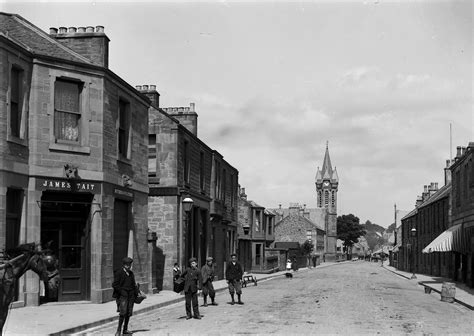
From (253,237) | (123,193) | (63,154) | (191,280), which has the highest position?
(63,154)

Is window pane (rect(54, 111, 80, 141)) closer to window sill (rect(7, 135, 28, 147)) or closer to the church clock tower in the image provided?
window sill (rect(7, 135, 28, 147))

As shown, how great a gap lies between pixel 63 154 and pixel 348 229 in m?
146

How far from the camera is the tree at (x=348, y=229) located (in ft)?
522

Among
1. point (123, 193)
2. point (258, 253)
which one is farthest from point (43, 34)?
point (258, 253)

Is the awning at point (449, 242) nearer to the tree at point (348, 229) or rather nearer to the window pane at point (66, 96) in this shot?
the window pane at point (66, 96)

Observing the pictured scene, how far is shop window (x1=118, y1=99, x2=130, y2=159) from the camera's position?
22906 mm

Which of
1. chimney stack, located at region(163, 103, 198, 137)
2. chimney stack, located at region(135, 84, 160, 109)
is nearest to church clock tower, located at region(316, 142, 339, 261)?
chimney stack, located at region(163, 103, 198, 137)

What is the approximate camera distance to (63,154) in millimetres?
19719

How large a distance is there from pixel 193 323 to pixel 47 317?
3.84 m

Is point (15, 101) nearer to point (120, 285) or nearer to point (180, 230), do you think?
point (120, 285)

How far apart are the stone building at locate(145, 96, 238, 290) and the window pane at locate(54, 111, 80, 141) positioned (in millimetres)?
7619

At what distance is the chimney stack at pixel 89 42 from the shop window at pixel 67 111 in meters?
1.51

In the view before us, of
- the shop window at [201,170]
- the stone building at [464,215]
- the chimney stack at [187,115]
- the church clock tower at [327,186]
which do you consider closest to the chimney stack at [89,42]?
the shop window at [201,170]

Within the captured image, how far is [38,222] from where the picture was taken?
1883 centimetres
